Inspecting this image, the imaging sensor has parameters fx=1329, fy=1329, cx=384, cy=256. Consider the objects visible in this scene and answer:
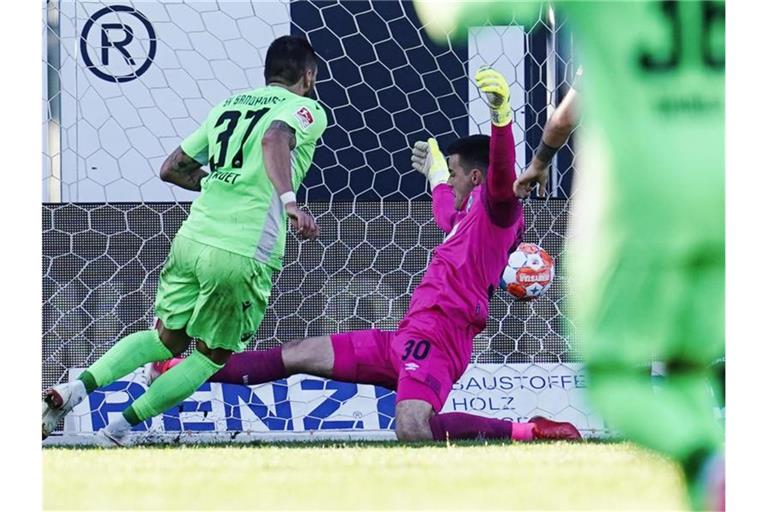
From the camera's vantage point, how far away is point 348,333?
5.50m

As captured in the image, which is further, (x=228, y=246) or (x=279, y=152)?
(x=228, y=246)

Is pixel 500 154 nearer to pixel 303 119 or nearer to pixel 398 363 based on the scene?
pixel 303 119

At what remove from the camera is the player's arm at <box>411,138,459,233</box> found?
554 cm

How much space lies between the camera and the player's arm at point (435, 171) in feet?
18.2

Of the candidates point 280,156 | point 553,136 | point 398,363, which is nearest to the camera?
point 553,136

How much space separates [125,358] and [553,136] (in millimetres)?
2891

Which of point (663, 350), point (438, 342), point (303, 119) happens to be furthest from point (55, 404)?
point (663, 350)

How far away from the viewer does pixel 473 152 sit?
570 cm

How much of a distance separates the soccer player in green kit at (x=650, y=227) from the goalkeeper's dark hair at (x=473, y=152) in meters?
3.60

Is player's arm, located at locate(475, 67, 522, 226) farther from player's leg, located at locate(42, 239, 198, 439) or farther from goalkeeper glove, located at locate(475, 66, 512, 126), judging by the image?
player's leg, located at locate(42, 239, 198, 439)

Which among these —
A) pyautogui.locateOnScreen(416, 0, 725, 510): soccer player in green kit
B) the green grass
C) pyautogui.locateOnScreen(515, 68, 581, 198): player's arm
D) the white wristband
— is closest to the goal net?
the white wristband

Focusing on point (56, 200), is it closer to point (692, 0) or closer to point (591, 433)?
point (591, 433)

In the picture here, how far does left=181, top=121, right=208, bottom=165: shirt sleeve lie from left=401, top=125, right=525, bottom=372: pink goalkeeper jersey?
990 mm
